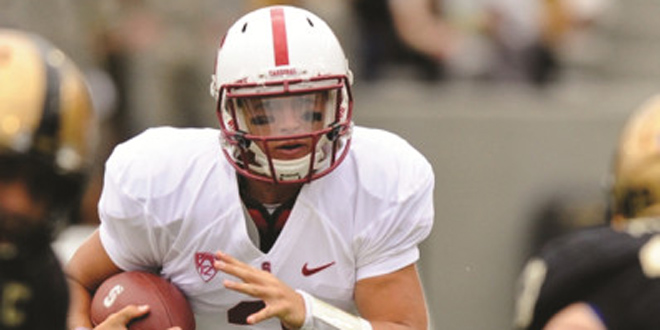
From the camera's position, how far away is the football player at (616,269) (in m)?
3.53

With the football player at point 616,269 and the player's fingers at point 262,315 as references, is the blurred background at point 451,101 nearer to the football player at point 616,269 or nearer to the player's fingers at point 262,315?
the player's fingers at point 262,315

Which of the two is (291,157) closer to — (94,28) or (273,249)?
(273,249)

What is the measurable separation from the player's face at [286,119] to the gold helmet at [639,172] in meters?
0.96

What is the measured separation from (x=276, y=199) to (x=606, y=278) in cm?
132

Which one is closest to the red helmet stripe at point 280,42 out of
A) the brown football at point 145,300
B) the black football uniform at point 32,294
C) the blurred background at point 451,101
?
the brown football at point 145,300

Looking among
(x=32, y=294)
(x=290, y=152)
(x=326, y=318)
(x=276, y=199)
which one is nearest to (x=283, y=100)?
(x=290, y=152)

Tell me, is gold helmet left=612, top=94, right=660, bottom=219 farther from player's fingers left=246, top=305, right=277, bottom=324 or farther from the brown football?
the brown football

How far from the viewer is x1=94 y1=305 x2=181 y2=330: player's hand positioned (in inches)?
170

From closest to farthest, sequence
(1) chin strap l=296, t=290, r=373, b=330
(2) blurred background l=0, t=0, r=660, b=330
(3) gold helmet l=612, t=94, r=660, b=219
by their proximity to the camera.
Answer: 1. (3) gold helmet l=612, t=94, r=660, b=219
2. (1) chin strap l=296, t=290, r=373, b=330
3. (2) blurred background l=0, t=0, r=660, b=330

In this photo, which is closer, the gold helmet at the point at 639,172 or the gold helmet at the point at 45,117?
the gold helmet at the point at 45,117

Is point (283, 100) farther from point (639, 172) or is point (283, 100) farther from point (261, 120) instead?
point (639, 172)

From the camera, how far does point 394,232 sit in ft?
15.1

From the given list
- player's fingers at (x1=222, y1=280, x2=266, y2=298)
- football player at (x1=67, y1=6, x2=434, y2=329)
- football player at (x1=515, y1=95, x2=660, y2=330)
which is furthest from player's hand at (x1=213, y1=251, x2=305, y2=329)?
football player at (x1=515, y1=95, x2=660, y2=330)

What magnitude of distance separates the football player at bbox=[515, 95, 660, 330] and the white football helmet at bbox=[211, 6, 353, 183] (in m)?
0.89
